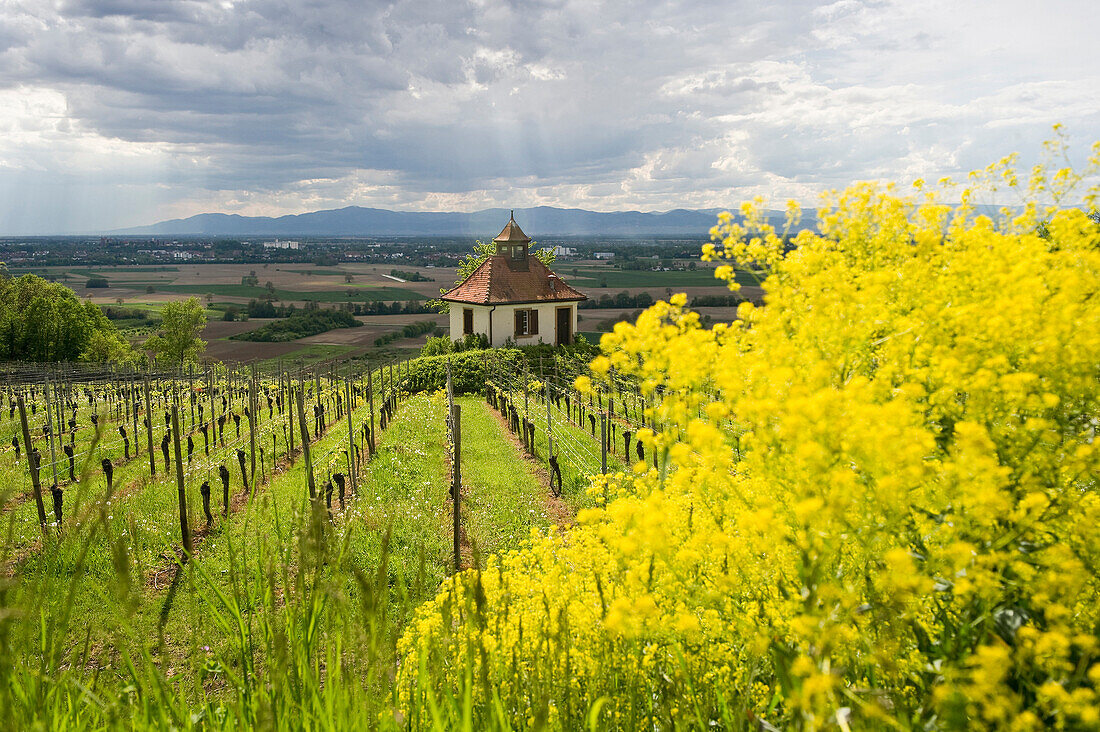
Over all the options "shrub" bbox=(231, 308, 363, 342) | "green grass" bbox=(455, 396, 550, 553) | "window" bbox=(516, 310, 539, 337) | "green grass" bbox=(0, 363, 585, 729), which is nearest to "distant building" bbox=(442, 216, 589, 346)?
"window" bbox=(516, 310, 539, 337)

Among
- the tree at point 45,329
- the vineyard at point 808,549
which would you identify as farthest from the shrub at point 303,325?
the vineyard at point 808,549

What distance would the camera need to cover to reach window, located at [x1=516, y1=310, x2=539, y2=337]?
3259 centimetres

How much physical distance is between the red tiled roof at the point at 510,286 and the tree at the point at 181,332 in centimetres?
2822

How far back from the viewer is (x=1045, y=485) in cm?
198

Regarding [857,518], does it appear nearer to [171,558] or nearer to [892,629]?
[892,629]

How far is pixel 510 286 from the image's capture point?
33344 millimetres

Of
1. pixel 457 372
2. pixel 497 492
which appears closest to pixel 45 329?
pixel 457 372

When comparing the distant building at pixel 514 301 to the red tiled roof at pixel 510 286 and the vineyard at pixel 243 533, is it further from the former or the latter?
the vineyard at pixel 243 533

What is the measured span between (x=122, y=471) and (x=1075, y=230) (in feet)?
46.2

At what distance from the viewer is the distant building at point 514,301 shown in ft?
106

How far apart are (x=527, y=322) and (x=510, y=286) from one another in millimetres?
2120

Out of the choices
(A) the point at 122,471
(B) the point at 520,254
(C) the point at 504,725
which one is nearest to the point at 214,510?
(A) the point at 122,471

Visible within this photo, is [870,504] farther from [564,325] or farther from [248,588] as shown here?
[564,325]

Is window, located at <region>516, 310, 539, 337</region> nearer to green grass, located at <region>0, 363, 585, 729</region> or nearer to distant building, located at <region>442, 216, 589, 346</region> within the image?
distant building, located at <region>442, 216, 589, 346</region>
